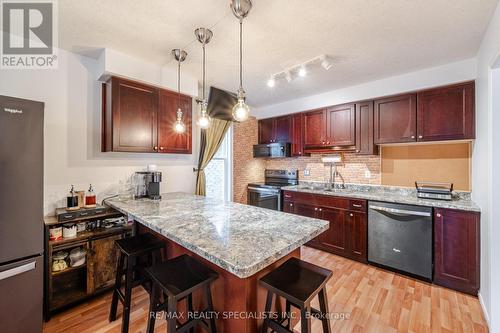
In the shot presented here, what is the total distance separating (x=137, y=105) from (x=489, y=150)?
12.0ft

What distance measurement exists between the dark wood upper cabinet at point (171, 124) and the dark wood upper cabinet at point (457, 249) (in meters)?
3.32

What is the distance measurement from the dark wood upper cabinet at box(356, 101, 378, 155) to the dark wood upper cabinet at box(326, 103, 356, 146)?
0.24 ft

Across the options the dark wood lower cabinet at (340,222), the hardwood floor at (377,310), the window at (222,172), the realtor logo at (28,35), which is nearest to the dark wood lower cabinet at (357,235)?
the dark wood lower cabinet at (340,222)

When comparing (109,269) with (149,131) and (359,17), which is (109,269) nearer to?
(149,131)

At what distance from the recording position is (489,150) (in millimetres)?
1904

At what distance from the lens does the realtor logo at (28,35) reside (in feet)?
5.88

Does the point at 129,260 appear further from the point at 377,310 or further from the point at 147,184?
the point at 377,310

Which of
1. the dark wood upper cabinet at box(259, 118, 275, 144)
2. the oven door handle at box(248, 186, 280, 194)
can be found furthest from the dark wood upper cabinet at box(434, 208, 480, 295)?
the dark wood upper cabinet at box(259, 118, 275, 144)

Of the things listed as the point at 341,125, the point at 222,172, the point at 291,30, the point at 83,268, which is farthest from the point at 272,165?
the point at 83,268

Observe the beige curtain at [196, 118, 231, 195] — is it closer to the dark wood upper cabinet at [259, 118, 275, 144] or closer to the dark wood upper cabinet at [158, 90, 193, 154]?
the dark wood upper cabinet at [158, 90, 193, 154]

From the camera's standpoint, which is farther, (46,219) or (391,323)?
(46,219)

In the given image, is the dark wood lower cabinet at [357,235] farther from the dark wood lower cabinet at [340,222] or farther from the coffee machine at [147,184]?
the coffee machine at [147,184]

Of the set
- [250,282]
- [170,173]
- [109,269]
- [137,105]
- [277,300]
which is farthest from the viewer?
[170,173]

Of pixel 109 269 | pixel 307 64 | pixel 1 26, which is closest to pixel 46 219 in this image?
pixel 109 269
